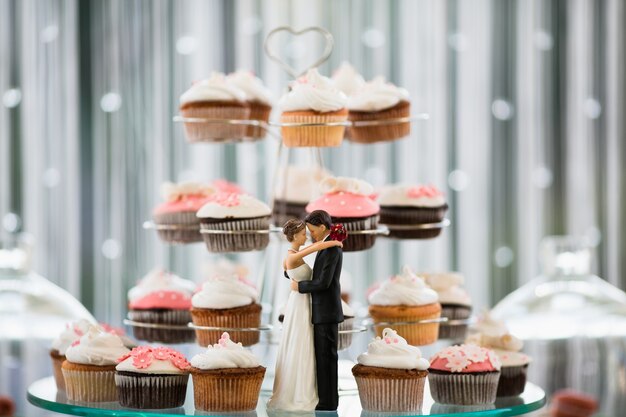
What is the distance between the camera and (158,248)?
20.2 feet

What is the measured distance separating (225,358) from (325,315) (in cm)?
29

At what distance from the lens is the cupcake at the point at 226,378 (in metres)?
3.21

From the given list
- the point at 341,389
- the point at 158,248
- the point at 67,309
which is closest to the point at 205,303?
the point at 341,389

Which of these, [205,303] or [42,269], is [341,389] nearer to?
[205,303]

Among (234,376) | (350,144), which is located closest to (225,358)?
(234,376)

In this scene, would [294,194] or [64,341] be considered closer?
[64,341]

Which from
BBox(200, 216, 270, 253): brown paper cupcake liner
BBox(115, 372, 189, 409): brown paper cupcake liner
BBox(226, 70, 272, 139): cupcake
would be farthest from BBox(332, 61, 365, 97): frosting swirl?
BBox(115, 372, 189, 409): brown paper cupcake liner

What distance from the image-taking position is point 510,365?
11.7 feet

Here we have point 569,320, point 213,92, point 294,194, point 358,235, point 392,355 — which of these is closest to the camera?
point 392,355

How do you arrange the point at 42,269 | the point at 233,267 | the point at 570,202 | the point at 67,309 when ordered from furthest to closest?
the point at 570,202
the point at 42,269
the point at 233,267
the point at 67,309

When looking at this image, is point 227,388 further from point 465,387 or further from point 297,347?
point 465,387

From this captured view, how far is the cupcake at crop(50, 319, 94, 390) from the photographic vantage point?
3.63 metres

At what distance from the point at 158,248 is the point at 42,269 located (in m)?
0.59

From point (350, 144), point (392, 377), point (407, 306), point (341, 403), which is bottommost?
point (341, 403)
